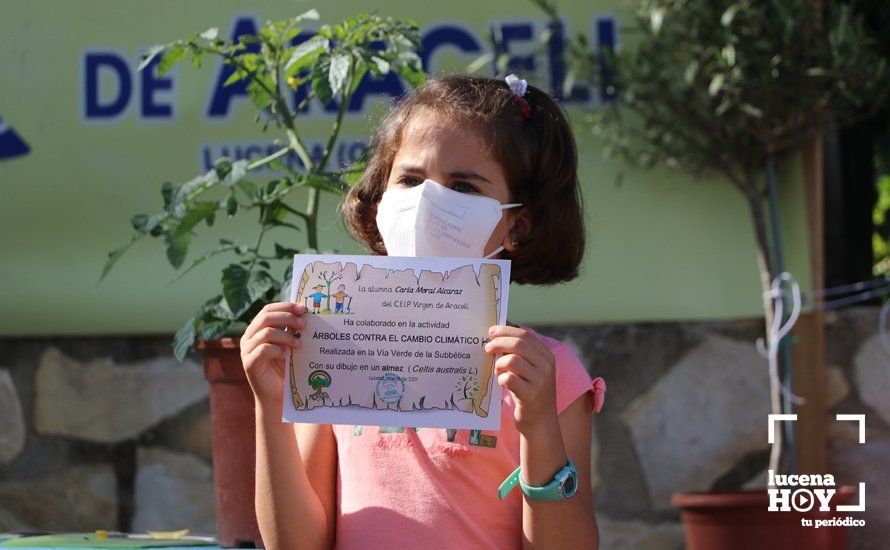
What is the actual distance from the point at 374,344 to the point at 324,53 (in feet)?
3.79

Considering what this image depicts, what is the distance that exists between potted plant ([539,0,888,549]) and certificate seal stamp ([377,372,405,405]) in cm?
171

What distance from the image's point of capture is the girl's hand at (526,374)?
1518mm

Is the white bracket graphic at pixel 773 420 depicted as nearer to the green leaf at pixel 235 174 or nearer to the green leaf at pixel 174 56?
the green leaf at pixel 235 174

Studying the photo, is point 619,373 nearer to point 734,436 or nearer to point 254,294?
point 734,436

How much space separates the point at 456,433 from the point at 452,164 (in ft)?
1.21

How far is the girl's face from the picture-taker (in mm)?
1709

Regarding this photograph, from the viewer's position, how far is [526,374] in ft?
4.97

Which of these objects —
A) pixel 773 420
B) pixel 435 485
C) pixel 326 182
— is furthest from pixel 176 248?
pixel 773 420

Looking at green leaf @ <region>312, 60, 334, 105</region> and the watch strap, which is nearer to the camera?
the watch strap

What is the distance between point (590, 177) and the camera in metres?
3.36

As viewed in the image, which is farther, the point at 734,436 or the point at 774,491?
the point at 734,436

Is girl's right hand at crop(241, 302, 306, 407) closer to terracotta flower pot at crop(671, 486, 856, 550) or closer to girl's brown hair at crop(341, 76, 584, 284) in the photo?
girl's brown hair at crop(341, 76, 584, 284)

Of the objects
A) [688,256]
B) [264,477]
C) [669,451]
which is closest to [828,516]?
[669,451]

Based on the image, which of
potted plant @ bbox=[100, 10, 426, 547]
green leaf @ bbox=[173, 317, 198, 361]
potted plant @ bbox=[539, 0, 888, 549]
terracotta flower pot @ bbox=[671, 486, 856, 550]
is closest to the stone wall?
potted plant @ bbox=[539, 0, 888, 549]
